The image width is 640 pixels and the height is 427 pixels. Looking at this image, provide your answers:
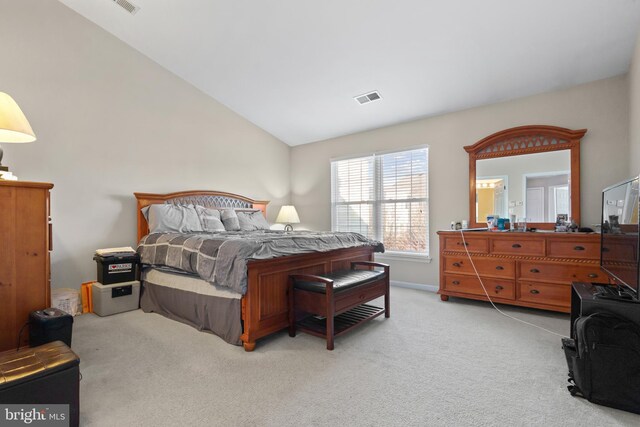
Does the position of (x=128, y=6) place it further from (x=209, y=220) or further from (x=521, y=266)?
(x=521, y=266)

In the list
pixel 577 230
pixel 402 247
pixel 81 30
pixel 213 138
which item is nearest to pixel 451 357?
pixel 577 230

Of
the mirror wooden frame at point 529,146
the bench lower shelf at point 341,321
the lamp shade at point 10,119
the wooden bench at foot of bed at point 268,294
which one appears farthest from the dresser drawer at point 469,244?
the lamp shade at point 10,119

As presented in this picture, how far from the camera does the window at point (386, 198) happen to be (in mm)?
4656

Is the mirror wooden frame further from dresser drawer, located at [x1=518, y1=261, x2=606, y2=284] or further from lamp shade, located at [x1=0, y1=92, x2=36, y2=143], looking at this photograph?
lamp shade, located at [x1=0, y1=92, x2=36, y2=143]

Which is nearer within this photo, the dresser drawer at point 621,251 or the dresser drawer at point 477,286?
the dresser drawer at point 621,251

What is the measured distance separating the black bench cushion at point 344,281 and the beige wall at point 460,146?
1794 mm

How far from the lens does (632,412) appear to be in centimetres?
169

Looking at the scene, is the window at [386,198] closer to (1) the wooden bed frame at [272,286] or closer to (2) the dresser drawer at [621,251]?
(1) the wooden bed frame at [272,286]

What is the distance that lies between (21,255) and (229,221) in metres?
2.59

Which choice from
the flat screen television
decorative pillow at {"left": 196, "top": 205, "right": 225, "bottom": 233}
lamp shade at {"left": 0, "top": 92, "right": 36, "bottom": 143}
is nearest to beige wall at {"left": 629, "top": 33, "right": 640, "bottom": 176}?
the flat screen television

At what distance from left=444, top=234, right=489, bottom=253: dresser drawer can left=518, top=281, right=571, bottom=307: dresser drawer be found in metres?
0.52

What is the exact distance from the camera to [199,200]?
15.2 ft

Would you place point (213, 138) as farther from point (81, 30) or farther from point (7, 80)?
point (7, 80)

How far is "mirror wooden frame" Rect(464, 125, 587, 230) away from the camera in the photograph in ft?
11.3
